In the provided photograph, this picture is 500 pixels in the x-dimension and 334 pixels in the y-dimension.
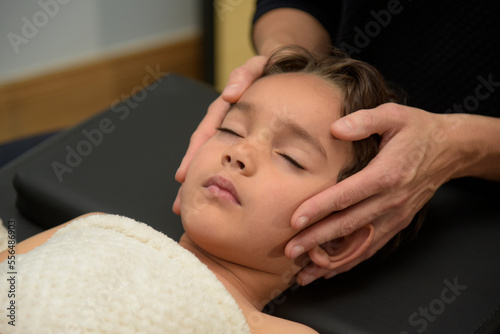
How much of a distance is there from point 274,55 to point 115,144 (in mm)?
447

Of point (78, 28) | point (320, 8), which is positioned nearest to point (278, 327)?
point (320, 8)

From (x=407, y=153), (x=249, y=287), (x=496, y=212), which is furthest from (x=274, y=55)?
(x=496, y=212)

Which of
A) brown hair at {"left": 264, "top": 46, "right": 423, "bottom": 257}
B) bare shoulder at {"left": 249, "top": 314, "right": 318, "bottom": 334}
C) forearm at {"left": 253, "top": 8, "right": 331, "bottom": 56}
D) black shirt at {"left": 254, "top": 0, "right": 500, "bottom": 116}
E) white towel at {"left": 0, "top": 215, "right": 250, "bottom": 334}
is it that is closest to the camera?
white towel at {"left": 0, "top": 215, "right": 250, "bottom": 334}

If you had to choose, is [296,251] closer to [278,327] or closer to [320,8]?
[278,327]

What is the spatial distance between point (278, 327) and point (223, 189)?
242 millimetres

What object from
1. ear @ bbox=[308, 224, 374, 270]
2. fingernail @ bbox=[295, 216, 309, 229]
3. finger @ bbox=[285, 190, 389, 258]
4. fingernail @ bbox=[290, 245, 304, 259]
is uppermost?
fingernail @ bbox=[295, 216, 309, 229]

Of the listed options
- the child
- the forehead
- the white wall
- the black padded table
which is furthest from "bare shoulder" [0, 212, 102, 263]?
the white wall

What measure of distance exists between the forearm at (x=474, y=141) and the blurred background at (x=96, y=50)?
5.45 ft

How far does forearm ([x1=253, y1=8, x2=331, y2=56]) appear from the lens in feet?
4.94

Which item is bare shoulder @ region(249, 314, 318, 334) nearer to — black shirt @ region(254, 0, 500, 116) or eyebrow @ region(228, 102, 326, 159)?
eyebrow @ region(228, 102, 326, 159)

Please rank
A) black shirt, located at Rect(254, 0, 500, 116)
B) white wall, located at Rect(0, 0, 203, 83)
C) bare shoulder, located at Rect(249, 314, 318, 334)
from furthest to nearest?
white wall, located at Rect(0, 0, 203, 83)
black shirt, located at Rect(254, 0, 500, 116)
bare shoulder, located at Rect(249, 314, 318, 334)

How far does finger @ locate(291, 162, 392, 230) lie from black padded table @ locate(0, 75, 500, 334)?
0.19 meters

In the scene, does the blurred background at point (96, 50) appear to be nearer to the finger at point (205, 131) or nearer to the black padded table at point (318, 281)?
the black padded table at point (318, 281)

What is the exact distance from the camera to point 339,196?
1039 millimetres
